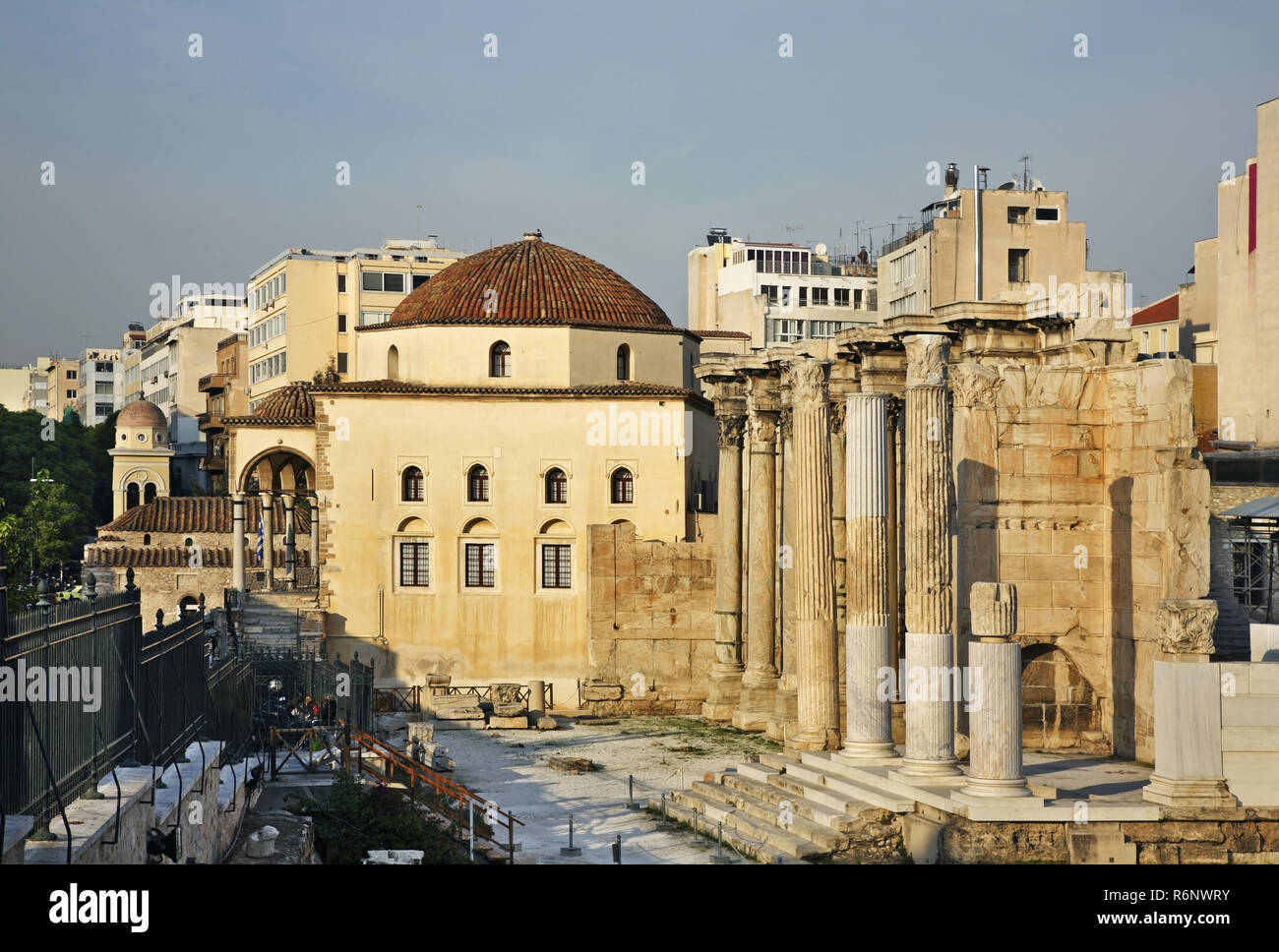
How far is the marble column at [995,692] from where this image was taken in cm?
2012

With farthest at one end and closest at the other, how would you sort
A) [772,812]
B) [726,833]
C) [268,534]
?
[268,534]
[726,833]
[772,812]

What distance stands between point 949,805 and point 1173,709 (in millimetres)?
3153

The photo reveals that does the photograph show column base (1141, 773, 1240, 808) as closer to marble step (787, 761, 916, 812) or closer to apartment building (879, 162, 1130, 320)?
marble step (787, 761, 916, 812)

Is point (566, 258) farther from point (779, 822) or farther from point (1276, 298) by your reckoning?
point (779, 822)

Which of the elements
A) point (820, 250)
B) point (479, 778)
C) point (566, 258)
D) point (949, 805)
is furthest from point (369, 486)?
point (820, 250)

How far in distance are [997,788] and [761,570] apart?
16.1m

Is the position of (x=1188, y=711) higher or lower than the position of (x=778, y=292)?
lower

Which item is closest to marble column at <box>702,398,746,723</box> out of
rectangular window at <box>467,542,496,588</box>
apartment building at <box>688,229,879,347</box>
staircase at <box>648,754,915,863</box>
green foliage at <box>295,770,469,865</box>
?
rectangular window at <box>467,542,496,588</box>

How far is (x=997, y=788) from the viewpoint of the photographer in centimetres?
2062

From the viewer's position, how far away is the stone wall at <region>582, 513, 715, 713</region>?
1655 inches

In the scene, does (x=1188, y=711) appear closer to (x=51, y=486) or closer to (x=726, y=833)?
(x=726, y=833)

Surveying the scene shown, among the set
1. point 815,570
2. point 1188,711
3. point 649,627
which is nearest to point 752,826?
point 815,570

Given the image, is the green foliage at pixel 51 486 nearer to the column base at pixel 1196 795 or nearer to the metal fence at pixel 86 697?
the metal fence at pixel 86 697

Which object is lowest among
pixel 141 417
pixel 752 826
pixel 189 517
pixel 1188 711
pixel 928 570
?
pixel 752 826
